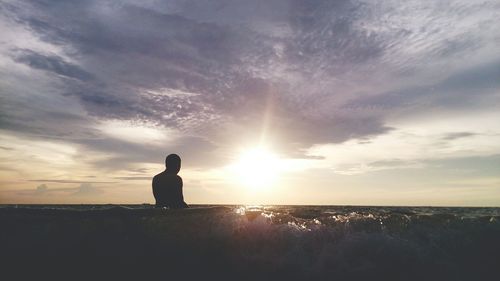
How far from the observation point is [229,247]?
9297 millimetres

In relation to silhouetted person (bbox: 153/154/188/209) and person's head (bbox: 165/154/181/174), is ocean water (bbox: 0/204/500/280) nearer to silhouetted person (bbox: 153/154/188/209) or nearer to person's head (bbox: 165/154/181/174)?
silhouetted person (bbox: 153/154/188/209)

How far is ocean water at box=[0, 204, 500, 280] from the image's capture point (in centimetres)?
866

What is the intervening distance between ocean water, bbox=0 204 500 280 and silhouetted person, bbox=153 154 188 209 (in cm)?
166

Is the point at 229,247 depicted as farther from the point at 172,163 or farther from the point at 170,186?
the point at 172,163

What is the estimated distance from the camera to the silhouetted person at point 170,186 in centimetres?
1152

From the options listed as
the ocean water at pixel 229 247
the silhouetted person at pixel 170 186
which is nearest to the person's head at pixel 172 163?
the silhouetted person at pixel 170 186

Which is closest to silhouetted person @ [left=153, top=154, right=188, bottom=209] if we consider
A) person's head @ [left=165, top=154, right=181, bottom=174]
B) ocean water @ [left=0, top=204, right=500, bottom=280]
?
person's head @ [left=165, top=154, right=181, bottom=174]

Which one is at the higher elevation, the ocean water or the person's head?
the person's head

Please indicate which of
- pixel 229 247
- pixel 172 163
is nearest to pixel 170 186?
pixel 172 163

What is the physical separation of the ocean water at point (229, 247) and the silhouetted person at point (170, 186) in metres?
1.66

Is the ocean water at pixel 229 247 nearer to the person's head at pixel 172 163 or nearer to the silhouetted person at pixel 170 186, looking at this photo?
the silhouetted person at pixel 170 186

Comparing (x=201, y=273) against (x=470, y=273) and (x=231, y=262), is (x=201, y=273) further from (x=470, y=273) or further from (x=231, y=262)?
(x=470, y=273)

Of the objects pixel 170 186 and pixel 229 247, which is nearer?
pixel 229 247

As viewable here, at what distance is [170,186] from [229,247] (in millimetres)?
3276
